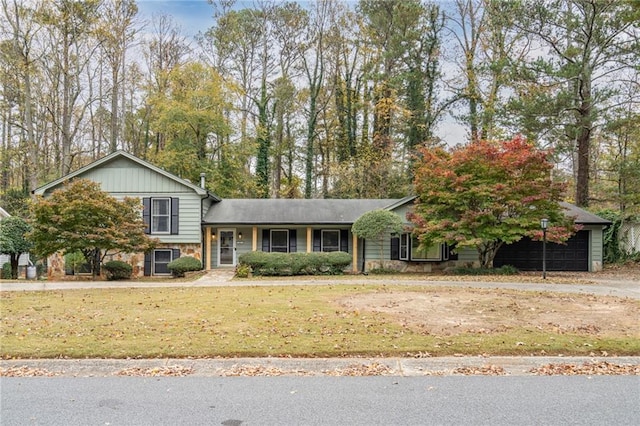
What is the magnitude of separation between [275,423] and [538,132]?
22.0 meters

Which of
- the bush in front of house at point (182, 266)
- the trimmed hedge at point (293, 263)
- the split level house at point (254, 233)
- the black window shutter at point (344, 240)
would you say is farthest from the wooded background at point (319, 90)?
the trimmed hedge at point (293, 263)

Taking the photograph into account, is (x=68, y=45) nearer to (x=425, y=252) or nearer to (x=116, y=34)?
(x=116, y=34)

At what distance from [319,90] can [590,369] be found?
95.9 feet

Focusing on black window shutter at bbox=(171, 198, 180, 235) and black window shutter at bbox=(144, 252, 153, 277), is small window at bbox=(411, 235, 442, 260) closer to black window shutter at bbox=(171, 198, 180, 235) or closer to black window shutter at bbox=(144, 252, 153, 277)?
black window shutter at bbox=(171, 198, 180, 235)

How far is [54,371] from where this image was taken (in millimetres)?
5375

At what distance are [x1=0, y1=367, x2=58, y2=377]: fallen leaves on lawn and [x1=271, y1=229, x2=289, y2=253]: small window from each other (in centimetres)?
1575

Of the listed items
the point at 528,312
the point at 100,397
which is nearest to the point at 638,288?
the point at 528,312

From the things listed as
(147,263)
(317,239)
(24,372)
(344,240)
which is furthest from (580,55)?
(24,372)

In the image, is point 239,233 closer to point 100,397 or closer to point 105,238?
point 105,238

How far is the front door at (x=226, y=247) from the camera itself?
21.1 m

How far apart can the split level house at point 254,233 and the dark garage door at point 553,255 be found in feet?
0.14

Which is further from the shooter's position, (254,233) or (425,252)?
(254,233)

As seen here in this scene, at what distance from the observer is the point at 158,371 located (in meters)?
5.31

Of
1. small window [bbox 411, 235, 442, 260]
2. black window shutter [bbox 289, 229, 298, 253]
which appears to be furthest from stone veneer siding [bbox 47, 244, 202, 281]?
small window [bbox 411, 235, 442, 260]
